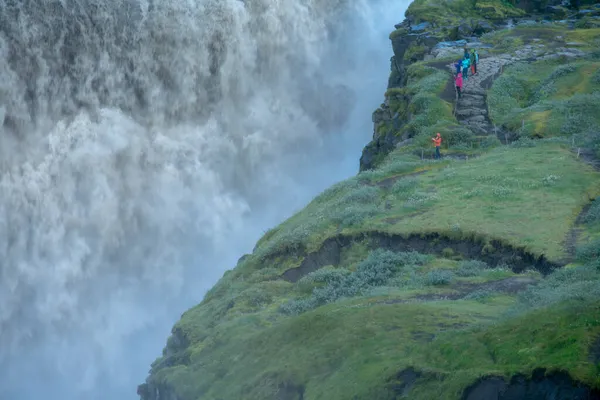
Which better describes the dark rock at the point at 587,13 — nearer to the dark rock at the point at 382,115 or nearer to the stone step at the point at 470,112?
the dark rock at the point at 382,115

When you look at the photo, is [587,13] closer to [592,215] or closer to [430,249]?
[592,215]

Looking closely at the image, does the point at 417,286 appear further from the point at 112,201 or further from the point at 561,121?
the point at 112,201

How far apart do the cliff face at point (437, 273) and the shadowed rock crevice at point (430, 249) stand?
4cm

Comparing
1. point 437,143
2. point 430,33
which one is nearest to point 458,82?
point 437,143

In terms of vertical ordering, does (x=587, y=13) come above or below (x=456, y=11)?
below

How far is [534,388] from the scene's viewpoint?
32.9ft

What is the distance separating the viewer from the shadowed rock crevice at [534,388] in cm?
942

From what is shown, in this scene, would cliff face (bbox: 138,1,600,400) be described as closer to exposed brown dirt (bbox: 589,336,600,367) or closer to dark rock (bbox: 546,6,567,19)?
exposed brown dirt (bbox: 589,336,600,367)

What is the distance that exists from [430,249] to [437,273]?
285 cm

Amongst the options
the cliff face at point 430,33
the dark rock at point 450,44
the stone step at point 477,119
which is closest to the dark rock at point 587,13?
the cliff face at point 430,33

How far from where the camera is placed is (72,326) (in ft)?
129

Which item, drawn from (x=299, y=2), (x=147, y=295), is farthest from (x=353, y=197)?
(x=299, y=2)

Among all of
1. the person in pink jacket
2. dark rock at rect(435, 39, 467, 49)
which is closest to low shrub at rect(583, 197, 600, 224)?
the person in pink jacket

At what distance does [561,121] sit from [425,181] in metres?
7.98
